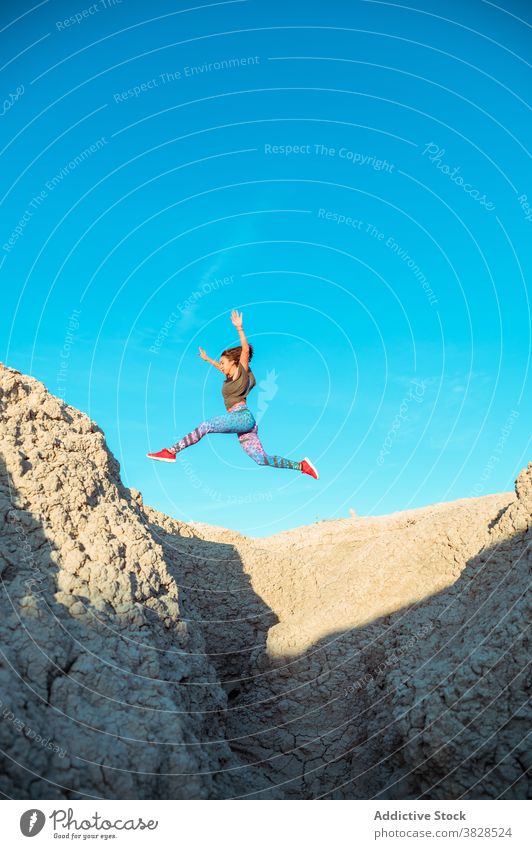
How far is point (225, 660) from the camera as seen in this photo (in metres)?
10.2

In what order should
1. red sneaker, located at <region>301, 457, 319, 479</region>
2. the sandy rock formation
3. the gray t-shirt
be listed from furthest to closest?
red sneaker, located at <region>301, 457, 319, 479</region> < the gray t-shirt < the sandy rock formation

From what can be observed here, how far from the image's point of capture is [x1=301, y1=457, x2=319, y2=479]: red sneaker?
13.9m

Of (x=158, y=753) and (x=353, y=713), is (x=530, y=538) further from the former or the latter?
(x=158, y=753)

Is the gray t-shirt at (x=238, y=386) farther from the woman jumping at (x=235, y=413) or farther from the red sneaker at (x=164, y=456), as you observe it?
the red sneaker at (x=164, y=456)

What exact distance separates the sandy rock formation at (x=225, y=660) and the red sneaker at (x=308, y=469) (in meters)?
2.99

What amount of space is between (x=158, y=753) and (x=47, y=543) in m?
2.86
